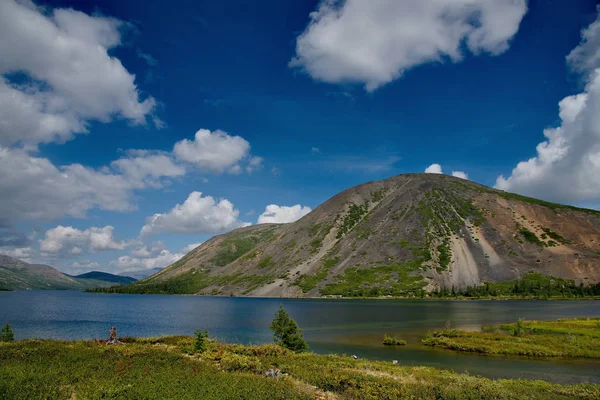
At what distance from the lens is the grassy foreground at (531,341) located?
5566cm

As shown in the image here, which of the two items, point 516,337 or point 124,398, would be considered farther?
point 516,337

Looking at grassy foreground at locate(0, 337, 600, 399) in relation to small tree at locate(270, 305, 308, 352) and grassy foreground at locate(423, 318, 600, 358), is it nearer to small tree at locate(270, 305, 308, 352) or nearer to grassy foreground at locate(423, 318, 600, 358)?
small tree at locate(270, 305, 308, 352)

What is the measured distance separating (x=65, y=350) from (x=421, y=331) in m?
71.6

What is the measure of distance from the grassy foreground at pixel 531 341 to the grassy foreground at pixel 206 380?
27.9m

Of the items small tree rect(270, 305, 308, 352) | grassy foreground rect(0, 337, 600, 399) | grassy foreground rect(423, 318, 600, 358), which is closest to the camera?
grassy foreground rect(0, 337, 600, 399)

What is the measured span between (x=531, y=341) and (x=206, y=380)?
60657 mm

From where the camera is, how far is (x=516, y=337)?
66688mm

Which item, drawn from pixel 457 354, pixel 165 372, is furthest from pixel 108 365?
pixel 457 354

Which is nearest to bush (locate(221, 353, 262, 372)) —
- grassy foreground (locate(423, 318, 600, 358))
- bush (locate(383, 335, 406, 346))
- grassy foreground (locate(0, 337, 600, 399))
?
grassy foreground (locate(0, 337, 600, 399))

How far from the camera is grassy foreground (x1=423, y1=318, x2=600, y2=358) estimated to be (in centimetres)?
5566

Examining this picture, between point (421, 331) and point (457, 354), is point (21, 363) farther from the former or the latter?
point (421, 331)

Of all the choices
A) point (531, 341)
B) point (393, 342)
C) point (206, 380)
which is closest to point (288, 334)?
point (393, 342)

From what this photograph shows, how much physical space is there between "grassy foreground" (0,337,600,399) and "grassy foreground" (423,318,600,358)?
27855 millimetres

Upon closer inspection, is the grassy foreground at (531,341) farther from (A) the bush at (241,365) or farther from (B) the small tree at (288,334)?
(A) the bush at (241,365)
